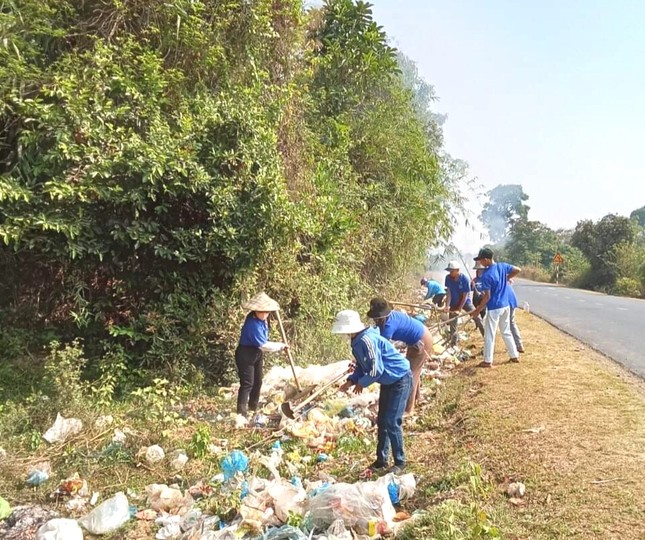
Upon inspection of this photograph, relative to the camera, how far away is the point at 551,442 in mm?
4277

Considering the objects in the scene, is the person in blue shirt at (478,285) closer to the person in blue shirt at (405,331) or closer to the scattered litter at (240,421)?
the person in blue shirt at (405,331)

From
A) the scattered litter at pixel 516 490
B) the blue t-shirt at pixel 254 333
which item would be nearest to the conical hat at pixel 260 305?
the blue t-shirt at pixel 254 333

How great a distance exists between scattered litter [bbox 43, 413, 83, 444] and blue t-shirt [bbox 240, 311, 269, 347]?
1.85 metres

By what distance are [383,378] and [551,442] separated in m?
1.53

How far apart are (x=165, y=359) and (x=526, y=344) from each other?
18.3ft

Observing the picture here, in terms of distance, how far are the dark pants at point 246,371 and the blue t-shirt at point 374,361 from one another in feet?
6.28

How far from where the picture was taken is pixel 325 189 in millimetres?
8062

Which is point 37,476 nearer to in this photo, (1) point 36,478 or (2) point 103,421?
(1) point 36,478

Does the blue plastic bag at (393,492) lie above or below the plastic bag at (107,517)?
above

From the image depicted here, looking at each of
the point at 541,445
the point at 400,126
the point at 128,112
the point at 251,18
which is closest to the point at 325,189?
the point at 251,18

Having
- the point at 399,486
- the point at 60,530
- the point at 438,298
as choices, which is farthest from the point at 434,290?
the point at 60,530

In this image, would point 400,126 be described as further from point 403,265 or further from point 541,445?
point 541,445

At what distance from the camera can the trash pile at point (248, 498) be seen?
3361mm

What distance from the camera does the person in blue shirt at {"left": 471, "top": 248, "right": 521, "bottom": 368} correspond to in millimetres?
6715
